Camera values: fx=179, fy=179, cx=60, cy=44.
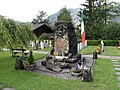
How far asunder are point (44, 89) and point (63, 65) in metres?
3.40

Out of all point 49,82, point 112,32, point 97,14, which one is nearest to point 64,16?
point 97,14

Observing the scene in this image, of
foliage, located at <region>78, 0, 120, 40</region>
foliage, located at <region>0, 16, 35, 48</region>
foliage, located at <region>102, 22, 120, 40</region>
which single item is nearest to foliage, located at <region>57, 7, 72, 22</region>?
foliage, located at <region>78, 0, 120, 40</region>

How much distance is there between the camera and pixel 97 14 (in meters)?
36.7

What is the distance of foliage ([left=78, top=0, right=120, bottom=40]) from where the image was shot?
109 feet

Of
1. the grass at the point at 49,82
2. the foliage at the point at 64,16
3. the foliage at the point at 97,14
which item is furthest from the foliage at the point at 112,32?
the grass at the point at 49,82

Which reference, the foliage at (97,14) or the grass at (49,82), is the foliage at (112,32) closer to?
the foliage at (97,14)

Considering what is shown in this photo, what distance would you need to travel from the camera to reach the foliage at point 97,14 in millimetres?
33094

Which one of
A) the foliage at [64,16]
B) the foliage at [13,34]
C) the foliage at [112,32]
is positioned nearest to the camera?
the foliage at [13,34]

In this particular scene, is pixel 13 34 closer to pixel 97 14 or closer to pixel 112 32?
pixel 112 32

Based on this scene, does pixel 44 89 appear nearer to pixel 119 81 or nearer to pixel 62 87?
pixel 62 87

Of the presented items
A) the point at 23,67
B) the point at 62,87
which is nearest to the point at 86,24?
the point at 23,67

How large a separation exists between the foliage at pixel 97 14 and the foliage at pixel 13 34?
23432mm

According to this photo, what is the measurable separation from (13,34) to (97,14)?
30112mm

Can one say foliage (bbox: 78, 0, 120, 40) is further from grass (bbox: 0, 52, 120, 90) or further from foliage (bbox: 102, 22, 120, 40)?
grass (bbox: 0, 52, 120, 90)
